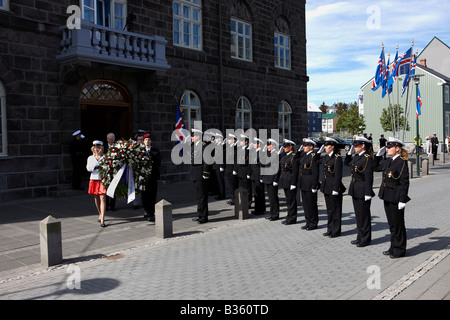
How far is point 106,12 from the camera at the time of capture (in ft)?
48.5

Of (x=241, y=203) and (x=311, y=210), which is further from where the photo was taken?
(x=241, y=203)

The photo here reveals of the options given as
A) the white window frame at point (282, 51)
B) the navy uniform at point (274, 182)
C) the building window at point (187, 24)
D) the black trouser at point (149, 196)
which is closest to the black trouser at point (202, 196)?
the black trouser at point (149, 196)

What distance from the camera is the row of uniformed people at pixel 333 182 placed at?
6.55 meters

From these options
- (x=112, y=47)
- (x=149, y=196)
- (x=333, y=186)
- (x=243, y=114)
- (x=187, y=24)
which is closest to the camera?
(x=333, y=186)

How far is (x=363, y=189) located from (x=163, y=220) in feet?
12.2

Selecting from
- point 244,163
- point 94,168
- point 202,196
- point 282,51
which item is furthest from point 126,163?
point 282,51

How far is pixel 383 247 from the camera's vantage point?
7.19 metres

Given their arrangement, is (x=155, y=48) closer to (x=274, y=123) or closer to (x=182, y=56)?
(x=182, y=56)

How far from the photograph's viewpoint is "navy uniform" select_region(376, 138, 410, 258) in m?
6.45

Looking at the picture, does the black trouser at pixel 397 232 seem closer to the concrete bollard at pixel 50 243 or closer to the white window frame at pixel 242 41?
the concrete bollard at pixel 50 243

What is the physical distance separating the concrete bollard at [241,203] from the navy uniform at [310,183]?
166 cm

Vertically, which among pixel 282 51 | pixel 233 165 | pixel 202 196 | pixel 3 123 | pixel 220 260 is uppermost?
pixel 282 51

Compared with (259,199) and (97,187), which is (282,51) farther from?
(97,187)

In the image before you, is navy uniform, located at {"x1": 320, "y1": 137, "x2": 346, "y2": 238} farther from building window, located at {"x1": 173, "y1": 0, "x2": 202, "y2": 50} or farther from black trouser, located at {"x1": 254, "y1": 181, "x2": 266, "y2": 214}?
building window, located at {"x1": 173, "y1": 0, "x2": 202, "y2": 50}
